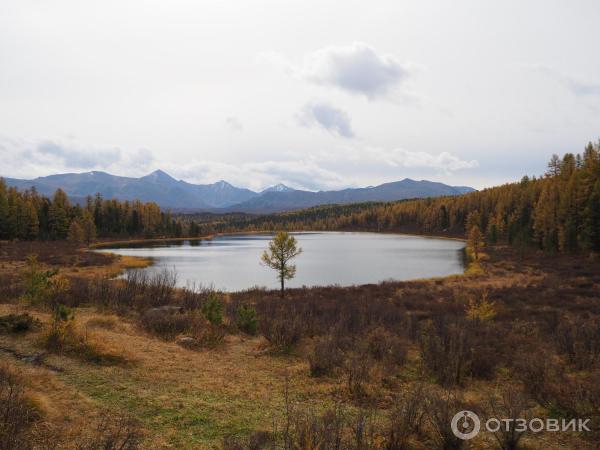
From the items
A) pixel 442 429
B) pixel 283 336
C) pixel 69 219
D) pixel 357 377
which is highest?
pixel 69 219

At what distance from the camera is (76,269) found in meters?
49.1

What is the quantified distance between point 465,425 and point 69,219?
12347cm

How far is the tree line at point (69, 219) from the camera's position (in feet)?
293

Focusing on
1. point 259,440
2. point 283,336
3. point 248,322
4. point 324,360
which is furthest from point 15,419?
point 248,322

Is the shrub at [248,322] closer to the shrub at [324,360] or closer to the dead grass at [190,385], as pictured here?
the dead grass at [190,385]

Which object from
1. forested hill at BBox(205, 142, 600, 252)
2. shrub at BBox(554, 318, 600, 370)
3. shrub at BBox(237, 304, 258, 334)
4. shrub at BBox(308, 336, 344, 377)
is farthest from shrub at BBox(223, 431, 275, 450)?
forested hill at BBox(205, 142, 600, 252)

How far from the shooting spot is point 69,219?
10706 centimetres

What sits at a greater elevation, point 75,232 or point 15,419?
point 75,232

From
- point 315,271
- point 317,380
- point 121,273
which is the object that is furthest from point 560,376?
point 121,273

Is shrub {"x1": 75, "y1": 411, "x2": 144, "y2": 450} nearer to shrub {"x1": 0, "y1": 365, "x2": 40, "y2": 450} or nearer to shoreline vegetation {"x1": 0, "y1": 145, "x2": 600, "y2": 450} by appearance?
shoreline vegetation {"x1": 0, "y1": 145, "x2": 600, "y2": 450}

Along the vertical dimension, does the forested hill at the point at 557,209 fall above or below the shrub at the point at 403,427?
above

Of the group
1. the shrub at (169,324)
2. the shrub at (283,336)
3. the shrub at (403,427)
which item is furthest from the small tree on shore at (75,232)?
the shrub at (403,427)

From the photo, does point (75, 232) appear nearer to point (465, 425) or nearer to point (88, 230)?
point (88, 230)

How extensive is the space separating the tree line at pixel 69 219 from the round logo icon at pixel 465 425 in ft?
337
